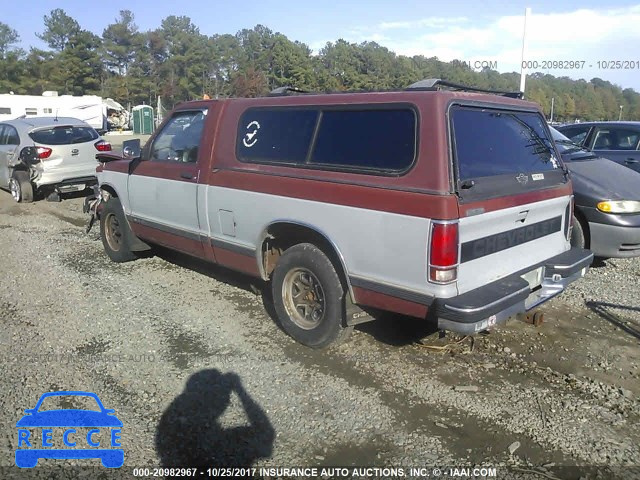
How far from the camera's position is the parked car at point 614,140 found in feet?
27.0

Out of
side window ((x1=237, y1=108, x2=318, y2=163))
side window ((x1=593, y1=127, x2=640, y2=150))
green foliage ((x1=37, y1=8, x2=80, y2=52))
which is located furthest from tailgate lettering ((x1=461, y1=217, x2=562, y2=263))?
green foliage ((x1=37, y1=8, x2=80, y2=52))

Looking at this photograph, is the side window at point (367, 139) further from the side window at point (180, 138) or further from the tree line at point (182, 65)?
the tree line at point (182, 65)

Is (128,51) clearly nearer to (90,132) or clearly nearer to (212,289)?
(90,132)

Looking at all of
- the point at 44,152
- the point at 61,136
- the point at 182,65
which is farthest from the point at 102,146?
the point at 182,65

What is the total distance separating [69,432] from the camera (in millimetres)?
3293

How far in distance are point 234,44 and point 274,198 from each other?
66581mm

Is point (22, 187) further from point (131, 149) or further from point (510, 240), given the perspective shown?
point (510, 240)

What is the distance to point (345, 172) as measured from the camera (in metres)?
3.90

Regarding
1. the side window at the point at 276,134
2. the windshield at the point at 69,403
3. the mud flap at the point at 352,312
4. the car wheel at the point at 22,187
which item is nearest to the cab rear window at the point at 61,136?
the car wheel at the point at 22,187

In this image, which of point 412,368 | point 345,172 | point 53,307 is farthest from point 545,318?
point 53,307

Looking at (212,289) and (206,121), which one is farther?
(212,289)

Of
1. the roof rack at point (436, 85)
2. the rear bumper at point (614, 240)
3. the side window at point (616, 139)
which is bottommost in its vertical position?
the rear bumper at point (614, 240)

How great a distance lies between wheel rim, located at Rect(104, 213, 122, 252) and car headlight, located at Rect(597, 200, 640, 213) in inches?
221

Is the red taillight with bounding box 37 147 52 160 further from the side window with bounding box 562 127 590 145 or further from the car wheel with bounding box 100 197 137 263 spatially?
the side window with bounding box 562 127 590 145
